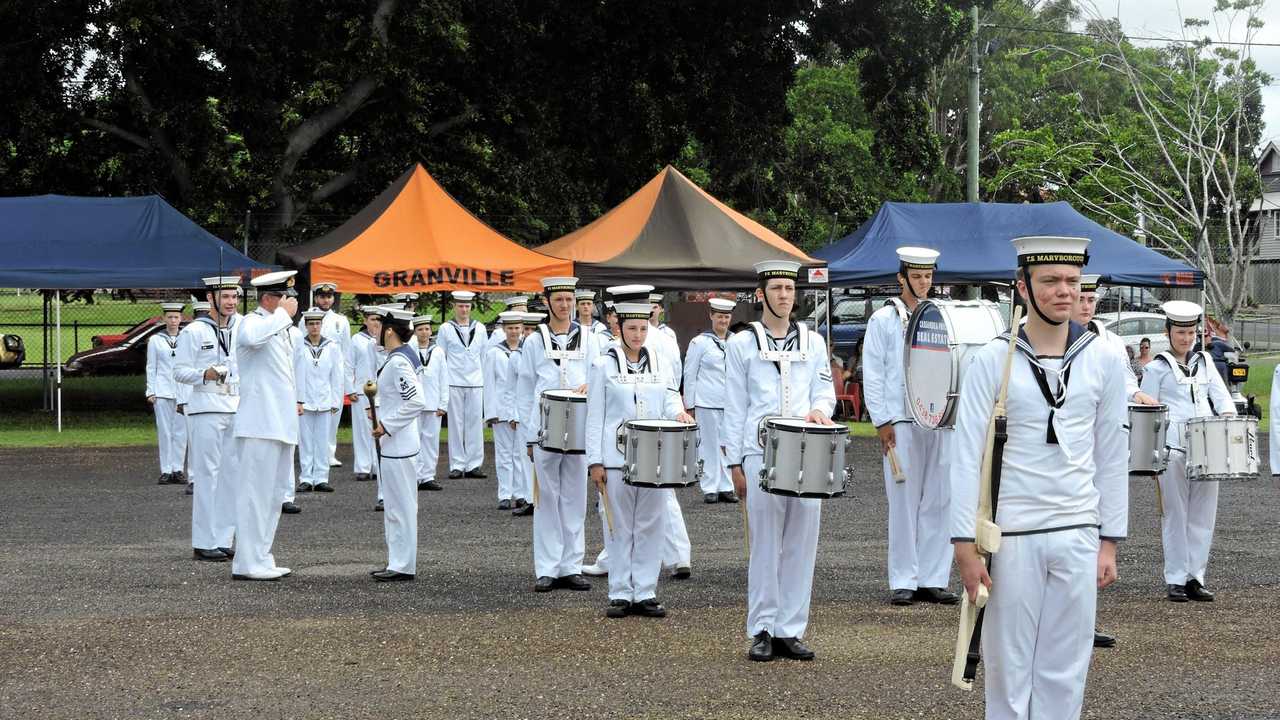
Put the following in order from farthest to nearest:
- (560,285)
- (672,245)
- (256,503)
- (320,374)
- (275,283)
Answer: (672,245), (320,374), (560,285), (275,283), (256,503)

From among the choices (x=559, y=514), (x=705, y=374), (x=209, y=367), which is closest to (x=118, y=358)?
(x=705, y=374)

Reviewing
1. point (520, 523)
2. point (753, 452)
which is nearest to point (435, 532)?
point (520, 523)

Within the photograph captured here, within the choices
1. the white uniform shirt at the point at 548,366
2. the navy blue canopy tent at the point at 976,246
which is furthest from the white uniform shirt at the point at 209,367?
the navy blue canopy tent at the point at 976,246

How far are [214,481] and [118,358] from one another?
23855 millimetres

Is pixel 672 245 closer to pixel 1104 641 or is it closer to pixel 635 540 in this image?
pixel 635 540

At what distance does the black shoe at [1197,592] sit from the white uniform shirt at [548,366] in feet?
15.3

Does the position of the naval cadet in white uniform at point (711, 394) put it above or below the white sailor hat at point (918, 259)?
below

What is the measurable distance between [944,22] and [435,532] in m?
18.2

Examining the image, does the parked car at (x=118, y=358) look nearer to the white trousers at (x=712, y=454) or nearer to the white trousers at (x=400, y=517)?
the white trousers at (x=712, y=454)

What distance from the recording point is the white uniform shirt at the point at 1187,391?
10.2m

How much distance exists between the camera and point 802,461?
7.74 meters

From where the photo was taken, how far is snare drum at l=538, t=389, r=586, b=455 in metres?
10.2

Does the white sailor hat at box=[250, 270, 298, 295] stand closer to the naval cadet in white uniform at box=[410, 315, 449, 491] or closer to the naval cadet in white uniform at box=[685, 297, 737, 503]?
the naval cadet in white uniform at box=[410, 315, 449, 491]

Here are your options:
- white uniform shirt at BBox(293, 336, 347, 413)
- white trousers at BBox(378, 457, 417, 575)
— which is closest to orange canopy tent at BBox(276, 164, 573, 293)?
white uniform shirt at BBox(293, 336, 347, 413)
